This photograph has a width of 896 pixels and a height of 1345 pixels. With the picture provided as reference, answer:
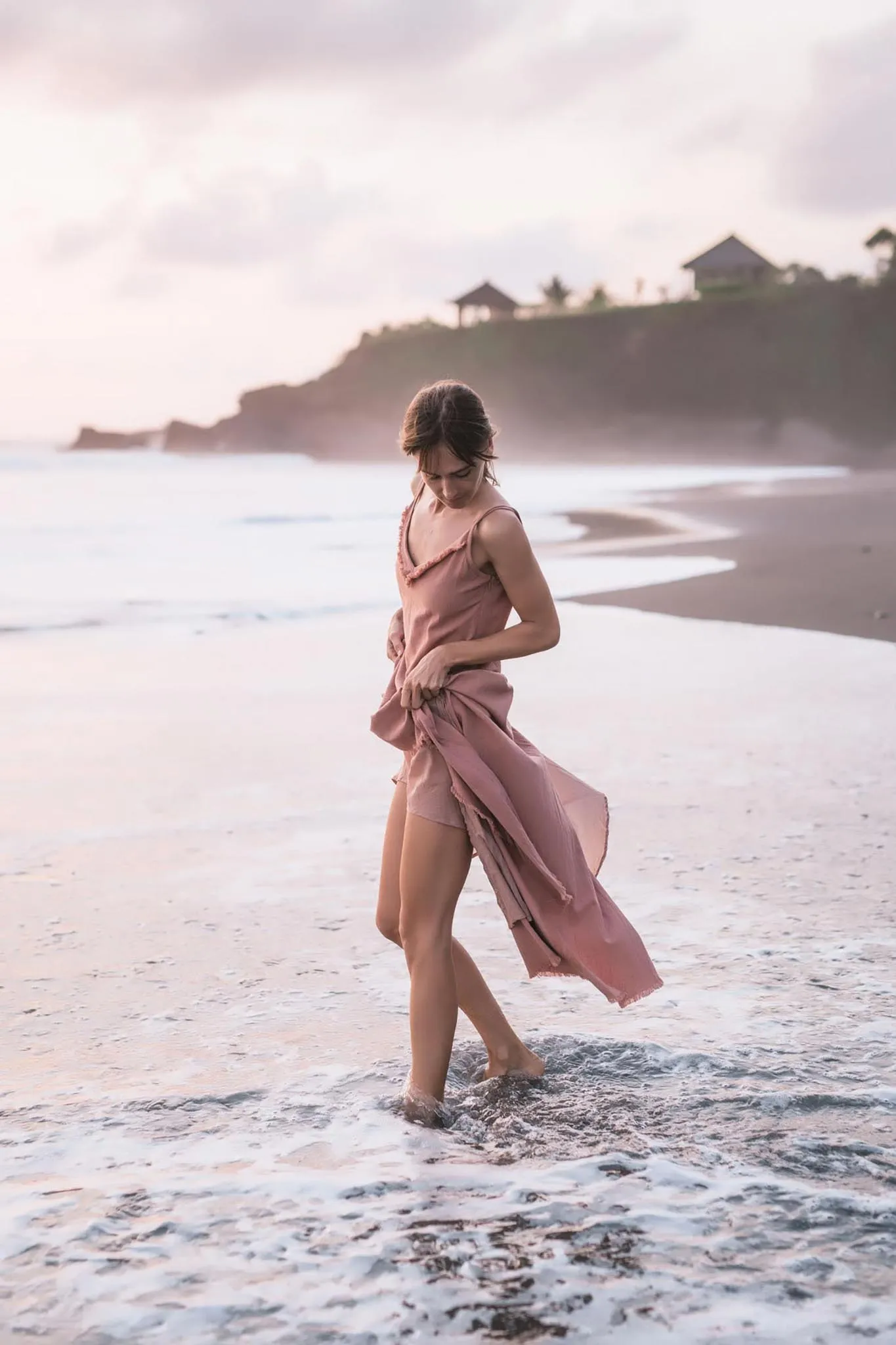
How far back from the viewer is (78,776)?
20.6ft

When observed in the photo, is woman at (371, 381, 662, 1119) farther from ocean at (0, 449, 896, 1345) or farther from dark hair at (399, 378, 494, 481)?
ocean at (0, 449, 896, 1345)

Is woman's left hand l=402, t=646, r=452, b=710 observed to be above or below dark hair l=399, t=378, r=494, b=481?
below

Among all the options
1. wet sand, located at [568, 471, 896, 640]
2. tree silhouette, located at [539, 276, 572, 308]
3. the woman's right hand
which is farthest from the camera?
tree silhouette, located at [539, 276, 572, 308]

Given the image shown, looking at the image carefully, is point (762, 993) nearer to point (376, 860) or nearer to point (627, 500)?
point (376, 860)

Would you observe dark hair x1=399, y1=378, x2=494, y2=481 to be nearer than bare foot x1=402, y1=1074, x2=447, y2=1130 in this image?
Yes

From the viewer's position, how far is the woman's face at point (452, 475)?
3.05 m

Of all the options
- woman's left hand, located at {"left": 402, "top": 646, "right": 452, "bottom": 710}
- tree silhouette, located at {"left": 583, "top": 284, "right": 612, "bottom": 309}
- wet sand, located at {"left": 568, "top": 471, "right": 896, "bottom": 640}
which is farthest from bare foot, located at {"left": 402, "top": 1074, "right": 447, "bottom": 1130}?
tree silhouette, located at {"left": 583, "top": 284, "right": 612, "bottom": 309}

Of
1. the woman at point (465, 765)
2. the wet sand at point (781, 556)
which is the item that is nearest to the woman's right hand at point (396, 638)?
the woman at point (465, 765)

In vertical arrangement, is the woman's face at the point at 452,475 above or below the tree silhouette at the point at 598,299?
below

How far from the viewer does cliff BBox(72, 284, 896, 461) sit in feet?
247

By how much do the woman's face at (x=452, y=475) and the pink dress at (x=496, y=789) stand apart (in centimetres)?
7

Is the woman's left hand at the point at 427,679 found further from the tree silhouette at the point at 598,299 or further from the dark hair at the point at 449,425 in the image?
the tree silhouette at the point at 598,299

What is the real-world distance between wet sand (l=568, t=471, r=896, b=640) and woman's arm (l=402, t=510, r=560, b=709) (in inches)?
281

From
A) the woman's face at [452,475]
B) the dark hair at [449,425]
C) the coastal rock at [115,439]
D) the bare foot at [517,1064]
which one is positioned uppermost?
the coastal rock at [115,439]
